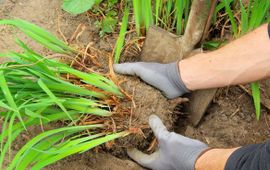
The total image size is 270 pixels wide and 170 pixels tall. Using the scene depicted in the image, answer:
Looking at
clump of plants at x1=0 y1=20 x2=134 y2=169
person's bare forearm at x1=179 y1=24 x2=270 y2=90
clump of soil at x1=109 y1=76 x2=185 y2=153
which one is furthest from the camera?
clump of soil at x1=109 y1=76 x2=185 y2=153

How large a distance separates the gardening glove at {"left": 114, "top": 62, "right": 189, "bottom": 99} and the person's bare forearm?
0.03 metres

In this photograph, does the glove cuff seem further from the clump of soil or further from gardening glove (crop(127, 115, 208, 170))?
gardening glove (crop(127, 115, 208, 170))

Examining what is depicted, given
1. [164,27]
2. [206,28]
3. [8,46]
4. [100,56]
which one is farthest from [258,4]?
[8,46]

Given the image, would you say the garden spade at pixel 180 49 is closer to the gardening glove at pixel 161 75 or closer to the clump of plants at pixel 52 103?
the gardening glove at pixel 161 75

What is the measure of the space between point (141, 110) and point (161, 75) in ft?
0.58

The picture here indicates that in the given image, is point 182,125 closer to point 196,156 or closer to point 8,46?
point 196,156

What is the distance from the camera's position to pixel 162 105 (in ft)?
5.89

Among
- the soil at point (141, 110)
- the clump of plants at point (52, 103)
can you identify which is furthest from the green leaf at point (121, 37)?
the clump of plants at point (52, 103)

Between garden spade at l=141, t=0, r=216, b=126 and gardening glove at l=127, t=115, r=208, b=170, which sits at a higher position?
garden spade at l=141, t=0, r=216, b=126

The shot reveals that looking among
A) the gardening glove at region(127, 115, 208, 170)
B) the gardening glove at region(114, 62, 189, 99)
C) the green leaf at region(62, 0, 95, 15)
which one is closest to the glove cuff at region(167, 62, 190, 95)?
the gardening glove at region(114, 62, 189, 99)

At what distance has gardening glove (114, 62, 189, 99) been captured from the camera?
1.77 m

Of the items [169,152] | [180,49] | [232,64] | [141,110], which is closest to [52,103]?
[141,110]

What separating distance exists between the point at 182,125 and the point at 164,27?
48 cm

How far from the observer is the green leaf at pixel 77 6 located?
1.79m
